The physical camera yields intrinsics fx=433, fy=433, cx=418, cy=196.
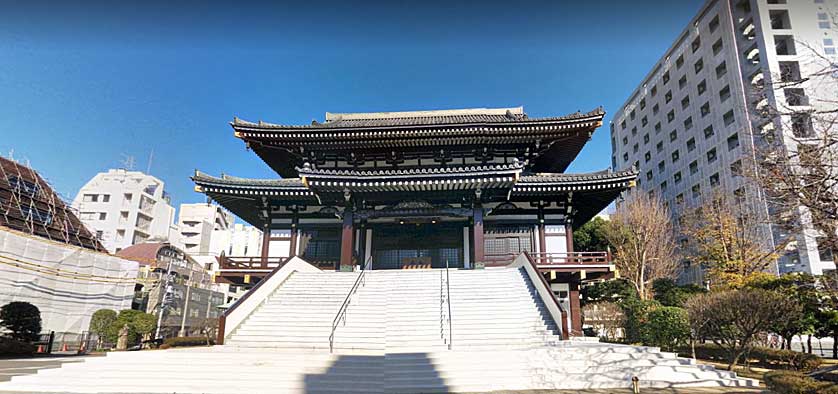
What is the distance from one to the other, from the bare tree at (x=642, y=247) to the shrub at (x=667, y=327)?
11.8m

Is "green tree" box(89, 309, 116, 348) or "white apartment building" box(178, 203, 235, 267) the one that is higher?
"white apartment building" box(178, 203, 235, 267)

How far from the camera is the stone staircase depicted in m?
8.87

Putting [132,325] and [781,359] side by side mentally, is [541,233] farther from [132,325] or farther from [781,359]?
[132,325]

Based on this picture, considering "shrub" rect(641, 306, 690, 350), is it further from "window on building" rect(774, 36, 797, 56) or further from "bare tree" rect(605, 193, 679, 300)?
"window on building" rect(774, 36, 797, 56)

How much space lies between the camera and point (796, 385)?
6.86 meters

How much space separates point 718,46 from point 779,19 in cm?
410

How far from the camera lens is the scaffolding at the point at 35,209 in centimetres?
2925

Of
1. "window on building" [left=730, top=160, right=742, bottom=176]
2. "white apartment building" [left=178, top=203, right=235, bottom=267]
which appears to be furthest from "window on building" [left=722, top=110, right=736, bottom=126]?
"white apartment building" [left=178, top=203, right=235, bottom=267]

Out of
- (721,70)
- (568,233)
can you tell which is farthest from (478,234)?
(721,70)

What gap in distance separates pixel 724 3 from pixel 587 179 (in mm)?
28240

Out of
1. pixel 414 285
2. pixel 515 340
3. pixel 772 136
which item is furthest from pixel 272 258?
pixel 772 136

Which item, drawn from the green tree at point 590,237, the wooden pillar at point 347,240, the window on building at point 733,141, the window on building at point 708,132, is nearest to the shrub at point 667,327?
the wooden pillar at point 347,240

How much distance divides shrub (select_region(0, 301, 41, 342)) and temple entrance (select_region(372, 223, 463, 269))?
15018 millimetres

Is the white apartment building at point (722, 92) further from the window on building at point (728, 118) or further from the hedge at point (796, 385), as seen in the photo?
the hedge at point (796, 385)
